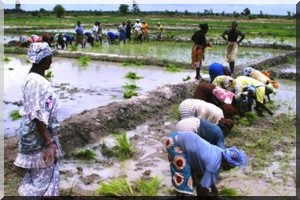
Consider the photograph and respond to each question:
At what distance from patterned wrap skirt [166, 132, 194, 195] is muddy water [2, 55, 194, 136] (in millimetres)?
3168

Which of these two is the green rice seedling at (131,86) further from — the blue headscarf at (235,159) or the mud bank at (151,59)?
the blue headscarf at (235,159)

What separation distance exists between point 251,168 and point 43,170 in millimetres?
2553

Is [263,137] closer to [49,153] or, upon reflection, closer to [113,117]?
[113,117]

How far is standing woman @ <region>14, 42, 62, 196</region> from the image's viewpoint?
10.8 ft

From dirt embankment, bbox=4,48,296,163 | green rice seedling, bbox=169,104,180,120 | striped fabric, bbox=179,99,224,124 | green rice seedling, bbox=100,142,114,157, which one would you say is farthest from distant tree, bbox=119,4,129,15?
striped fabric, bbox=179,99,224,124

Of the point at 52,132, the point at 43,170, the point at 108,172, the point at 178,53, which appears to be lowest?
the point at 108,172

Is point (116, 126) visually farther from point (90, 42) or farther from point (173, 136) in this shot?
point (90, 42)

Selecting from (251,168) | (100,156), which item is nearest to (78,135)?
(100,156)

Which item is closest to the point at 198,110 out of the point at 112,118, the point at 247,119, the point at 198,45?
the point at 112,118

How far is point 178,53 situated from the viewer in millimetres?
16969

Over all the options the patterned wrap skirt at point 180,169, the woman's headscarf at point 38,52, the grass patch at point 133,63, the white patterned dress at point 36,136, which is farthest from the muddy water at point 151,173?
the grass patch at point 133,63

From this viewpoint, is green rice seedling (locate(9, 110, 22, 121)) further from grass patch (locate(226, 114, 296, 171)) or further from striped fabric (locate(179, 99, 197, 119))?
striped fabric (locate(179, 99, 197, 119))

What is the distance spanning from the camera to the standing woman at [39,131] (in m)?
3.29

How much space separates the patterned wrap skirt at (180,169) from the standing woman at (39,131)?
1026 millimetres
